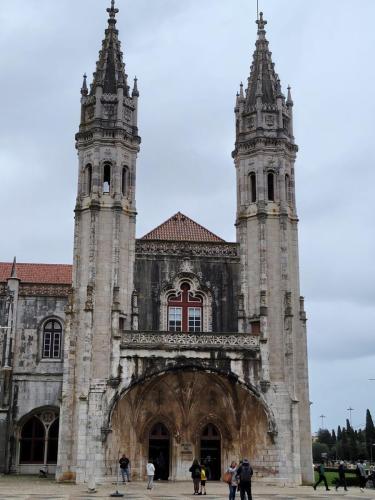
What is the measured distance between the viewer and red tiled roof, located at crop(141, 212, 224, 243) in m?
38.8

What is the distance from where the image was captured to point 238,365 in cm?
3316

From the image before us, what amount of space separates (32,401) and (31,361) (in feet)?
7.47

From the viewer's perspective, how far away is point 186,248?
3709 cm

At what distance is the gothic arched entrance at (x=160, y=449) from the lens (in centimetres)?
3453

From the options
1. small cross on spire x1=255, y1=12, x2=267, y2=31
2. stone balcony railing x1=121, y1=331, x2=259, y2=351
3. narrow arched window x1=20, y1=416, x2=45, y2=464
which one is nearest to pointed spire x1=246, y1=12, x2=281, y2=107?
small cross on spire x1=255, y1=12, x2=267, y2=31

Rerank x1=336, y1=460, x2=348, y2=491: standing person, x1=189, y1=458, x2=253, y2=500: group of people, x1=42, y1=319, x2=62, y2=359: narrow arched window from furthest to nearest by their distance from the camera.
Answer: x1=42, y1=319, x2=62, y2=359: narrow arched window < x1=336, y1=460, x2=348, y2=491: standing person < x1=189, y1=458, x2=253, y2=500: group of people

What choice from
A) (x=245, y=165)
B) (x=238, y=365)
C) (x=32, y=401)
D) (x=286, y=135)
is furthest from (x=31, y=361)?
(x=286, y=135)

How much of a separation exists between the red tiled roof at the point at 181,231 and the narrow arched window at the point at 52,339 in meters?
8.09


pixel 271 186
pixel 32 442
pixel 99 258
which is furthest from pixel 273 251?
pixel 32 442

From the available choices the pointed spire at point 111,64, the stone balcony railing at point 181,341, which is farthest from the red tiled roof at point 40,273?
the pointed spire at point 111,64

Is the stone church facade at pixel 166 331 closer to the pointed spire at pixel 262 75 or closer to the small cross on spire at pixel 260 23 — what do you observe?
the pointed spire at pixel 262 75

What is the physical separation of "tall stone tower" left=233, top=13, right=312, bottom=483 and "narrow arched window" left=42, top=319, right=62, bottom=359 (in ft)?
39.5

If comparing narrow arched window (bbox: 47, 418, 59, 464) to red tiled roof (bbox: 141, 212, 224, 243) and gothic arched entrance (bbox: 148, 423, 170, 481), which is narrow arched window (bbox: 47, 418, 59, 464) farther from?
red tiled roof (bbox: 141, 212, 224, 243)

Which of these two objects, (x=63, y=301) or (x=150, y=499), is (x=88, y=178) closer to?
(x=63, y=301)
